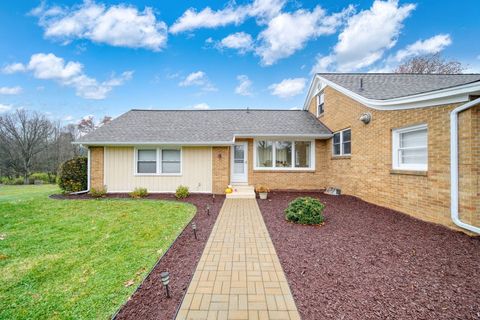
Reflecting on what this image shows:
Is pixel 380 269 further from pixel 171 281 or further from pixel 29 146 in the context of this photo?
pixel 29 146

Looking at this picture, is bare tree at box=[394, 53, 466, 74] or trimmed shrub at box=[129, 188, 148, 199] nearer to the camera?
trimmed shrub at box=[129, 188, 148, 199]

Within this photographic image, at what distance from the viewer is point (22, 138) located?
1015 inches

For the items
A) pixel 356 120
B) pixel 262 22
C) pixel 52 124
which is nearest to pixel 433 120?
pixel 356 120

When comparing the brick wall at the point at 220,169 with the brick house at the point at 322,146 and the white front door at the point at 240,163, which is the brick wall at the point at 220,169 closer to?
the brick house at the point at 322,146

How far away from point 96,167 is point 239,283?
35.2 feet

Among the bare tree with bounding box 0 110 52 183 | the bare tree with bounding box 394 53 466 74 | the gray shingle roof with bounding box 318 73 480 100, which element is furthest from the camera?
the bare tree with bounding box 0 110 52 183

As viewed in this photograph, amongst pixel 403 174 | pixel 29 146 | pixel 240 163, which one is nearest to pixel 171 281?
pixel 403 174

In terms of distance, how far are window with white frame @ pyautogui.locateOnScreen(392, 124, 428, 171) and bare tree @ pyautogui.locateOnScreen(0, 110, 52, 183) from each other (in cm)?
3636

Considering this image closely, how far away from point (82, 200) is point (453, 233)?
13.0 meters

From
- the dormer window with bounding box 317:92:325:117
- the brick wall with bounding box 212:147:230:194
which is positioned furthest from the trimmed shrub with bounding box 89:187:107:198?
the dormer window with bounding box 317:92:325:117

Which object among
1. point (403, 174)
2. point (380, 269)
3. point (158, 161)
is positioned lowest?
point (380, 269)

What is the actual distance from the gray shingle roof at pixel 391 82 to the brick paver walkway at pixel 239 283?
720 centimetres

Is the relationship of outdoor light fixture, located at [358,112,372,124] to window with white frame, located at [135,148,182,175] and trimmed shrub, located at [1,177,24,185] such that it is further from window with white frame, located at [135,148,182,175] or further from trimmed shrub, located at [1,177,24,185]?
trimmed shrub, located at [1,177,24,185]

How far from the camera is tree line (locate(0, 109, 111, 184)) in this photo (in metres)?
24.9
